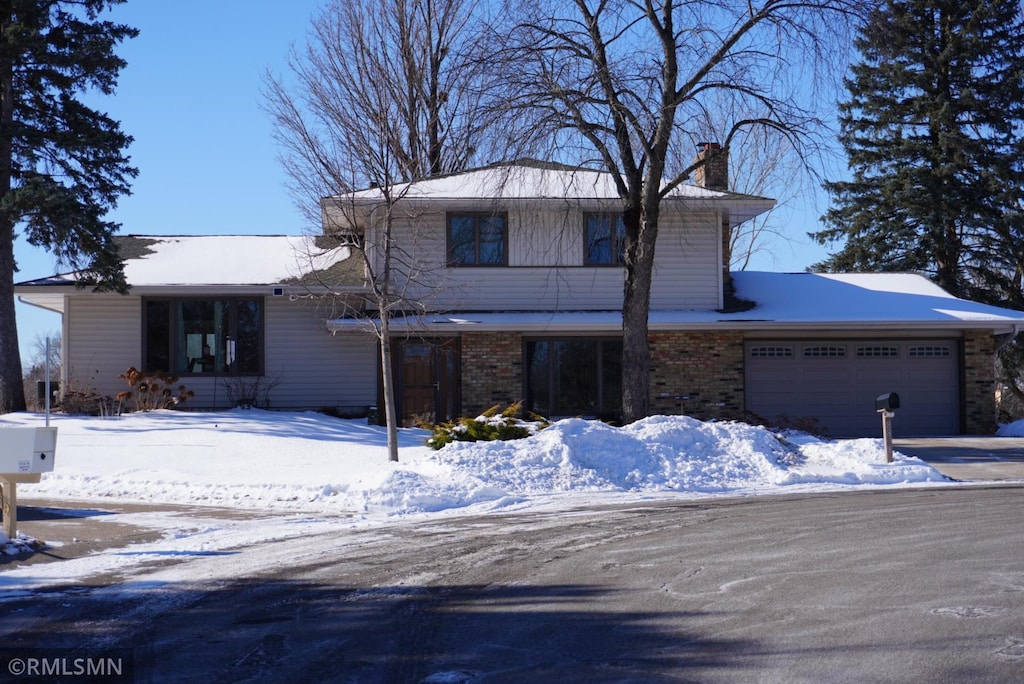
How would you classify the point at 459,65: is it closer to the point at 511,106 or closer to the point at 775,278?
the point at 511,106

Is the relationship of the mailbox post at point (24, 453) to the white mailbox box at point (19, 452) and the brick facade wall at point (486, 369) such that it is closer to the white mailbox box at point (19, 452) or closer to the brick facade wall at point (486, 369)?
the white mailbox box at point (19, 452)

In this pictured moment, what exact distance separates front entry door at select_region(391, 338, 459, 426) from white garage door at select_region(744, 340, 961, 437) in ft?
22.1

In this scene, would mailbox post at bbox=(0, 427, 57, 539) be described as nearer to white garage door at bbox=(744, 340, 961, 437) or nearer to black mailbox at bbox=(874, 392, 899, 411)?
black mailbox at bbox=(874, 392, 899, 411)

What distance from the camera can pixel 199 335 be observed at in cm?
2453

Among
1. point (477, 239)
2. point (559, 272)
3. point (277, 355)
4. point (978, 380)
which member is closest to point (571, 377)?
point (559, 272)

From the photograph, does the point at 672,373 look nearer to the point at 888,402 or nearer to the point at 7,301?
the point at 888,402

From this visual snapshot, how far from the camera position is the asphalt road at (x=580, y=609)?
19.0ft

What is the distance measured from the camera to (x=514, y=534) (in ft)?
34.3

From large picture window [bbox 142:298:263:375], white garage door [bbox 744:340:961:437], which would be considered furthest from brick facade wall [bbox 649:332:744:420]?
large picture window [bbox 142:298:263:375]

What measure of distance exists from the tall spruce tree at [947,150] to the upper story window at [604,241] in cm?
1317

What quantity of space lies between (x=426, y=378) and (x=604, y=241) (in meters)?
5.08

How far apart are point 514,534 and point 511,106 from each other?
9379 millimetres

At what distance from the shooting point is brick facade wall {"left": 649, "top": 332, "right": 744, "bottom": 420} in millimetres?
24156

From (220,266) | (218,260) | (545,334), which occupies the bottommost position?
(545,334)
